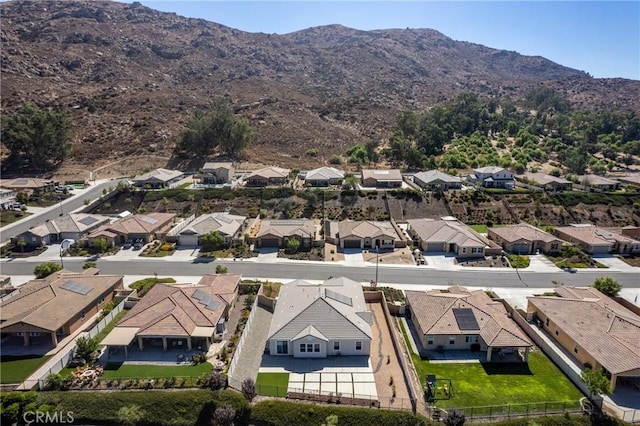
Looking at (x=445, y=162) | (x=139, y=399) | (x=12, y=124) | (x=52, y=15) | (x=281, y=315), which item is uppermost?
(x=52, y=15)

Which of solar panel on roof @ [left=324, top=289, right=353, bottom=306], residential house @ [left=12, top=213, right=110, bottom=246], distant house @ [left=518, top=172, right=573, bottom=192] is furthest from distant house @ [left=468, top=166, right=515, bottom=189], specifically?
residential house @ [left=12, top=213, right=110, bottom=246]

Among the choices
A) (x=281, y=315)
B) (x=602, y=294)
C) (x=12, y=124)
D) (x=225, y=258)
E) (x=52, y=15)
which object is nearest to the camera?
(x=281, y=315)

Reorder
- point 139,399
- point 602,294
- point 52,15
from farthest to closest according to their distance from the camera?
point 52,15 < point 602,294 < point 139,399

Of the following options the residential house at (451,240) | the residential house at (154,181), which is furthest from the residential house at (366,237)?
the residential house at (154,181)

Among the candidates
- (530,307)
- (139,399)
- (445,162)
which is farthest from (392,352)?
(445,162)

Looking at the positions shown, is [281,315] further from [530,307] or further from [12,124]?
[12,124]

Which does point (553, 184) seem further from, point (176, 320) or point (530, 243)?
point (176, 320)

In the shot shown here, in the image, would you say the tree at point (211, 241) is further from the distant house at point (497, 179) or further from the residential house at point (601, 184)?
the residential house at point (601, 184)
